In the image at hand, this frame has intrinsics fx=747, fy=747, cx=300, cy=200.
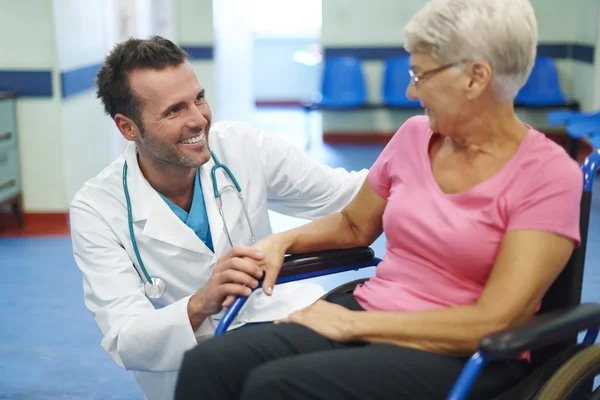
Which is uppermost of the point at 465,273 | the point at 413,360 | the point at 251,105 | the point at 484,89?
the point at 484,89

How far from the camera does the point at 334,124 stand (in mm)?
7207

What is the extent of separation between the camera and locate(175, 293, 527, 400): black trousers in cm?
123

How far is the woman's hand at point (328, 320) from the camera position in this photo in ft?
4.52

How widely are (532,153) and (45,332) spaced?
2305mm

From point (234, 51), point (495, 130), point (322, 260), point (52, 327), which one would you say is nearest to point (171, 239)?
point (322, 260)

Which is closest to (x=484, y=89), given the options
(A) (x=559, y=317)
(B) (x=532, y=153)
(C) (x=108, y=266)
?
(B) (x=532, y=153)

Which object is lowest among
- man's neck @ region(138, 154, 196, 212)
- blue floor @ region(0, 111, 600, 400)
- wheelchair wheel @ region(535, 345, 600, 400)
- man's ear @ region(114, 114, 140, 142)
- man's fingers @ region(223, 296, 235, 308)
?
blue floor @ region(0, 111, 600, 400)

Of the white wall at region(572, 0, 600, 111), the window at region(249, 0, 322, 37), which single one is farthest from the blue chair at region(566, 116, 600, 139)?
the window at region(249, 0, 322, 37)

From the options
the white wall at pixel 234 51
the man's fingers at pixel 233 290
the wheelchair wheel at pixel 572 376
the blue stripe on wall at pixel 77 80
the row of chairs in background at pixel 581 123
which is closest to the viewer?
the wheelchair wheel at pixel 572 376

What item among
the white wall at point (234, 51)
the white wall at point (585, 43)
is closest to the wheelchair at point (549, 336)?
the white wall at point (585, 43)

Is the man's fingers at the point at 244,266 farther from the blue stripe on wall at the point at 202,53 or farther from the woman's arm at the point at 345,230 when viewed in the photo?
the blue stripe on wall at the point at 202,53

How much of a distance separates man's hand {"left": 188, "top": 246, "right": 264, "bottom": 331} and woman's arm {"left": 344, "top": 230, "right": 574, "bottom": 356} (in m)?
0.28

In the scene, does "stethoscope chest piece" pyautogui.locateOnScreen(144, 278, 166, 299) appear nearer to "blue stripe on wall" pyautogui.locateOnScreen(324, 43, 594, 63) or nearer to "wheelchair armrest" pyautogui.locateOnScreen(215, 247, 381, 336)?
"wheelchair armrest" pyautogui.locateOnScreen(215, 247, 381, 336)

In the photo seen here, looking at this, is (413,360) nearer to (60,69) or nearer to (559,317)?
(559,317)
